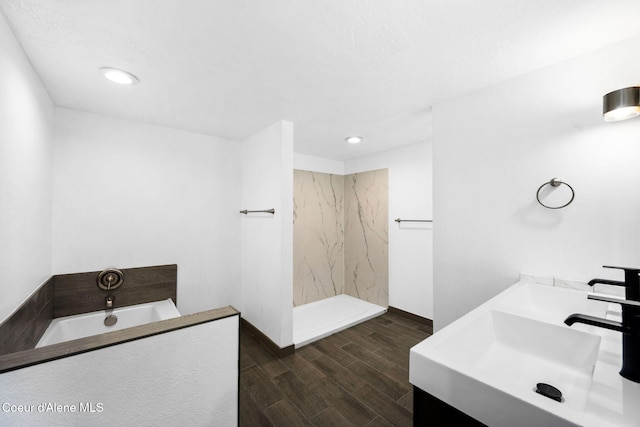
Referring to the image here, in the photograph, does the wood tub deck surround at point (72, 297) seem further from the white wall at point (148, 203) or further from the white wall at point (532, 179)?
the white wall at point (532, 179)

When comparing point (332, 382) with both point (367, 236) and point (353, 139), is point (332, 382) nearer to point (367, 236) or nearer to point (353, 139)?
point (367, 236)

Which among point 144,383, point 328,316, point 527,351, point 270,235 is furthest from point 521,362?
point 328,316

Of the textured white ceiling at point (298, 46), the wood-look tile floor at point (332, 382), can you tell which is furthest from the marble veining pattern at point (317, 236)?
the textured white ceiling at point (298, 46)

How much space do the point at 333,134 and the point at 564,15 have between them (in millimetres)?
1937

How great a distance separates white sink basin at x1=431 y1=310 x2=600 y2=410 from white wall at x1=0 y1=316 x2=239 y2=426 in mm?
959

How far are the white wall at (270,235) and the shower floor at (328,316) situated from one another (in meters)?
0.38

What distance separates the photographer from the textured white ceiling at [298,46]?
3.59ft

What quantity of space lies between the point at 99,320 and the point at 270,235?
162 centimetres

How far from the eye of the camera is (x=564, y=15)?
111 cm

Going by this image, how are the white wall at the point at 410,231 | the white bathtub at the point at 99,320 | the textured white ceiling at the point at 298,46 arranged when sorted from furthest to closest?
the white wall at the point at 410,231 → the white bathtub at the point at 99,320 → the textured white ceiling at the point at 298,46

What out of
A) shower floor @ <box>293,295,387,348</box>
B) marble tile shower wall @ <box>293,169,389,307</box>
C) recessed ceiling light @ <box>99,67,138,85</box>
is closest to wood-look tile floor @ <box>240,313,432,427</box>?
shower floor @ <box>293,295,387,348</box>

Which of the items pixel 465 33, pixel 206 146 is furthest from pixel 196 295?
pixel 465 33

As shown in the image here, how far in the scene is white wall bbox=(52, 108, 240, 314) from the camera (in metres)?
2.14

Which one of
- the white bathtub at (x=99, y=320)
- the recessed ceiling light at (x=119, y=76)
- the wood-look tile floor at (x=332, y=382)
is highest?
the recessed ceiling light at (x=119, y=76)
